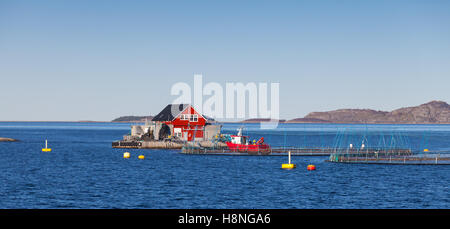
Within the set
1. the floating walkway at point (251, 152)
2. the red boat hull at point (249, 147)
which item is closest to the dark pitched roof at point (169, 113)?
the floating walkway at point (251, 152)

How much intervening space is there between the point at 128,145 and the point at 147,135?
745cm

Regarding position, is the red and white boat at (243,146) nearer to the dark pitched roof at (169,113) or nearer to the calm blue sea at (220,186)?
the dark pitched roof at (169,113)

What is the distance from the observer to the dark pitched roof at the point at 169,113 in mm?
122938

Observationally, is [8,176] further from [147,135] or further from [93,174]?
[147,135]

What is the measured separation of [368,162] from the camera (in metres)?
79.8

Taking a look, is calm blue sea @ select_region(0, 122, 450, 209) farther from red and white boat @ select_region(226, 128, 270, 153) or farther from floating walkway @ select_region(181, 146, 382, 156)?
red and white boat @ select_region(226, 128, 270, 153)

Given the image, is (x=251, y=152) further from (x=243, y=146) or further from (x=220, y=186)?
(x=220, y=186)

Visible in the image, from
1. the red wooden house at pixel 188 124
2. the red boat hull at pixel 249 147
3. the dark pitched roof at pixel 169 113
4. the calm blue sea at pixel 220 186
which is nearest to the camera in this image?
the calm blue sea at pixel 220 186

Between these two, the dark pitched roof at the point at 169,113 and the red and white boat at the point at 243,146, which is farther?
the dark pitched roof at the point at 169,113

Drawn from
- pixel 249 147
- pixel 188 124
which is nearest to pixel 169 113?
pixel 188 124

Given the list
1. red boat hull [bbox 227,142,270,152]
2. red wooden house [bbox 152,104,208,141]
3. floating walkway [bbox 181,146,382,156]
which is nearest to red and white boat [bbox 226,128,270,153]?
red boat hull [bbox 227,142,270,152]

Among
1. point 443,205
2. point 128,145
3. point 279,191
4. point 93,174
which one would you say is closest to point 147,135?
point 128,145

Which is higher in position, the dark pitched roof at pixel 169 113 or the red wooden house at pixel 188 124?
the dark pitched roof at pixel 169 113

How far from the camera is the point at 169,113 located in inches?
4978
